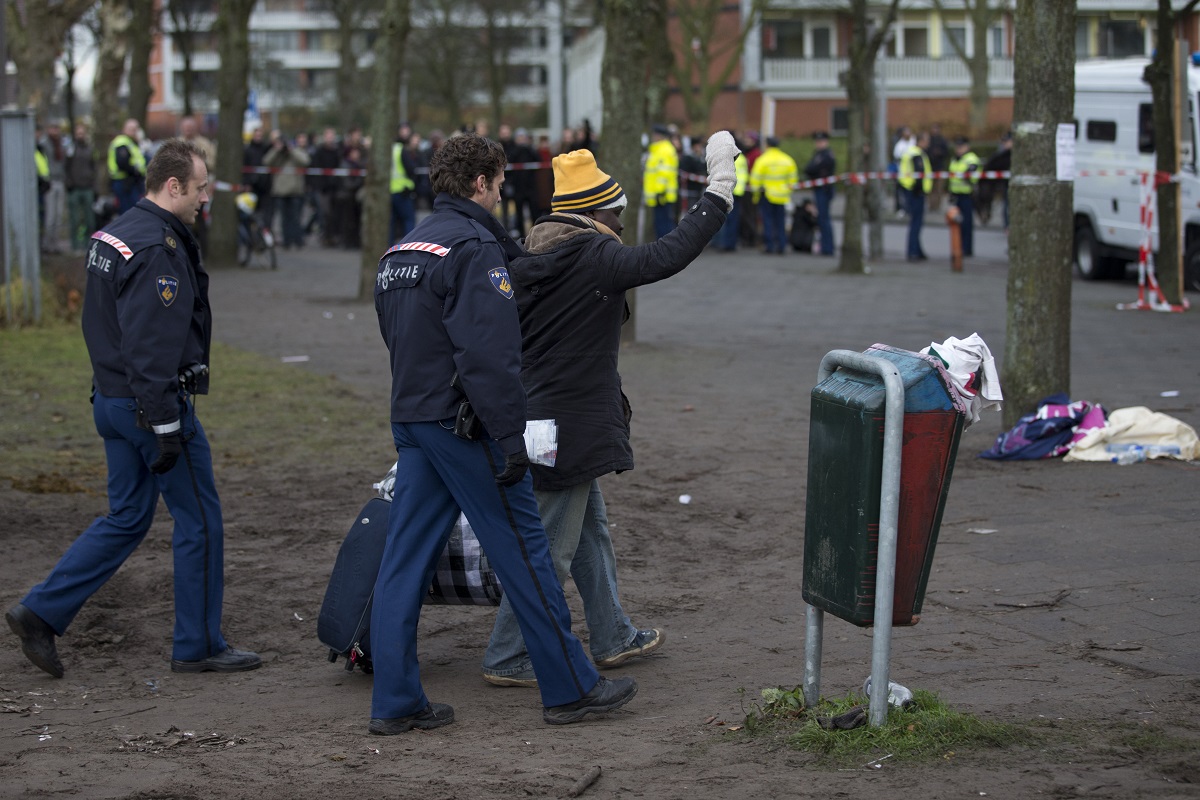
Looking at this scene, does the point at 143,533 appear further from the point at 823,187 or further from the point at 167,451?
the point at 823,187

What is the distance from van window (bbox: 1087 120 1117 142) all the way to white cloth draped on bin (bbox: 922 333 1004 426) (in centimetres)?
1591

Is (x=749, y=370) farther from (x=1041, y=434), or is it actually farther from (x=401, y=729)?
(x=401, y=729)

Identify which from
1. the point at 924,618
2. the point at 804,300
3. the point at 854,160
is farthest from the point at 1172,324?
the point at 924,618

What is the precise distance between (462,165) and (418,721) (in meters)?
1.85

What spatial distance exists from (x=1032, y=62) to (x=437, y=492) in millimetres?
5976

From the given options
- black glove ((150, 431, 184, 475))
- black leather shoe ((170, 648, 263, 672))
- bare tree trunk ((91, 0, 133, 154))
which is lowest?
black leather shoe ((170, 648, 263, 672))

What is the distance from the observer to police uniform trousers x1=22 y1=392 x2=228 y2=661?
5543mm

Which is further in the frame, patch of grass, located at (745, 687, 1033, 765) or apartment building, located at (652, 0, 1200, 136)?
apartment building, located at (652, 0, 1200, 136)

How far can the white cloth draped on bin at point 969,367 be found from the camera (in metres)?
4.29

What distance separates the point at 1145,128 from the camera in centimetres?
1833

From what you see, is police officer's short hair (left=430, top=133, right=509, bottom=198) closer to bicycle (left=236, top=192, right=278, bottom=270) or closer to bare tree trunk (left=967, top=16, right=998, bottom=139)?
bicycle (left=236, top=192, right=278, bottom=270)

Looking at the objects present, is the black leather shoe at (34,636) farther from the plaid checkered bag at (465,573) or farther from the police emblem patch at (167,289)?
the plaid checkered bag at (465,573)

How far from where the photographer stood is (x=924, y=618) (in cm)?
595

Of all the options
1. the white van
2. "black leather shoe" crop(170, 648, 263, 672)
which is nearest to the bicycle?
the white van
